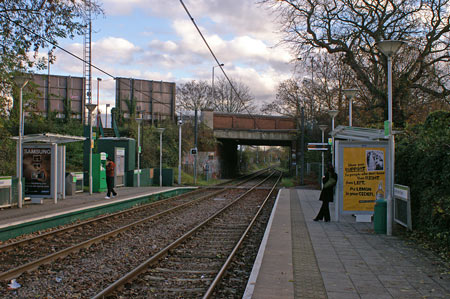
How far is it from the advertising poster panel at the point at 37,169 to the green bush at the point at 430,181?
12098mm

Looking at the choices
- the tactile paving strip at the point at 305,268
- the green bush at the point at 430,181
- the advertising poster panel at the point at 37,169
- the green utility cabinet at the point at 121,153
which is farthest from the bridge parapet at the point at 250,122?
the tactile paving strip at the point at 305,268

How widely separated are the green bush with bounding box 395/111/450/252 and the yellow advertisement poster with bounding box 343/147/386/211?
0.64m

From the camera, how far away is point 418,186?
10.6 metres

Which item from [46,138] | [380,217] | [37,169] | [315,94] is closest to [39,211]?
[37,169]

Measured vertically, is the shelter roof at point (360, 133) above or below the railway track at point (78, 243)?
above

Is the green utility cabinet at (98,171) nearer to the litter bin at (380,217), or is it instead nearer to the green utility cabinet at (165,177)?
the green utility cabinet at (165,177)

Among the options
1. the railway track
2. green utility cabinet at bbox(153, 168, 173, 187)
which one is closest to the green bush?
the railway track

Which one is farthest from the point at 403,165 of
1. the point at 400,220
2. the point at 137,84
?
the point at 137,84

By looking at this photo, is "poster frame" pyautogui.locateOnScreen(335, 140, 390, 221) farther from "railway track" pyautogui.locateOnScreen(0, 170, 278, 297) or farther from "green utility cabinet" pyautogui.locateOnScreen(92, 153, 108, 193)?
"green utility cabinet" pyautogui.locateOnScreen(92, 153, 108, 193)

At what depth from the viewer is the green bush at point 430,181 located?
8617 mm

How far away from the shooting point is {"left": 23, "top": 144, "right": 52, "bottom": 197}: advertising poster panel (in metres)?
15.8

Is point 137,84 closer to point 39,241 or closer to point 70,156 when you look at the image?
point 70,156

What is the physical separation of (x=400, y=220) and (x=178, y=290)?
7.31m

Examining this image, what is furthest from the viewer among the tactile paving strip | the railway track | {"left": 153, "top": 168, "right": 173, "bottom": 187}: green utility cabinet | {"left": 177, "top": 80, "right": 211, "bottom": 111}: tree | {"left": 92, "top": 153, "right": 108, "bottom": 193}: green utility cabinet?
{"left": 177, "top": 80, "right": 211, "bottom": 111}: tree
